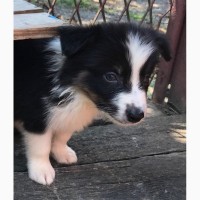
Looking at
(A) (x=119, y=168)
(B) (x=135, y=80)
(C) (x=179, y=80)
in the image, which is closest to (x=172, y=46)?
(C) (x=179, y=80)

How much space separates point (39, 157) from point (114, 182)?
0.52 m

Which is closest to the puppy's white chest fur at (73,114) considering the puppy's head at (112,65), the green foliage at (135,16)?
the puppy's head at (112,65)

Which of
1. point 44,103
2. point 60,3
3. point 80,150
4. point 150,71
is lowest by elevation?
point 60,3

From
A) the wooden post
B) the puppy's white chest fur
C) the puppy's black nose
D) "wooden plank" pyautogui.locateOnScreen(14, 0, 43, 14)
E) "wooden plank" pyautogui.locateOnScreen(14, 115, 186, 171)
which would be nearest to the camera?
the puppy's black nose

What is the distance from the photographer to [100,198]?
308 centimetres

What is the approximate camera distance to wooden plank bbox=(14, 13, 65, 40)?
9.20 ft

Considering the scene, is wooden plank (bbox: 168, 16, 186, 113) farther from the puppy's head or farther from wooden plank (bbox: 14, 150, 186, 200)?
the puppy's head

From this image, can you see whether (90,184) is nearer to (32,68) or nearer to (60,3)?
(32,68)

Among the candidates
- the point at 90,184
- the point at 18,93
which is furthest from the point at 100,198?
the point at 18,93

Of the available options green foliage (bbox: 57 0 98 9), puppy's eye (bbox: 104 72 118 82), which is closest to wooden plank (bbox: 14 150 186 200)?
puppy's eye (bbox: 104 72 118 82)

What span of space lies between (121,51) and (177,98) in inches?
74.9

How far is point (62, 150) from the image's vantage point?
3457 mm

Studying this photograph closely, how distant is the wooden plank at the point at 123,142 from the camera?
3.56 m

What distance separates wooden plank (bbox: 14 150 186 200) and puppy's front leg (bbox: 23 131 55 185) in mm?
46
